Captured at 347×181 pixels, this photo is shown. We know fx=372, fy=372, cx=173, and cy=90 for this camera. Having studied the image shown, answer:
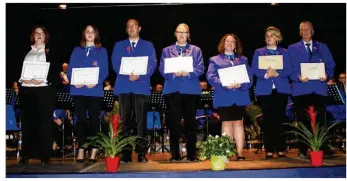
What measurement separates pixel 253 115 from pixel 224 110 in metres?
2.42

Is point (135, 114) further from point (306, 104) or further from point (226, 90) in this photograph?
point (306, 104)

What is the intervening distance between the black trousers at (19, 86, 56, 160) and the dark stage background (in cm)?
A: 464

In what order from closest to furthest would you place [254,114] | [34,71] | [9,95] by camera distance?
[34,71]
[9,95]
[254,114]

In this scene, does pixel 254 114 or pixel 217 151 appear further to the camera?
pixel 254 114

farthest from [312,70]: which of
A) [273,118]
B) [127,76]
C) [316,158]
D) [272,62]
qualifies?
[127,76]

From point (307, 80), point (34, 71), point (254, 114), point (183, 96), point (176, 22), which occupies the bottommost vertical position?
point (254, 114)

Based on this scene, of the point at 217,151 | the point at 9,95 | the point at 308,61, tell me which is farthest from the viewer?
the point at 9,95

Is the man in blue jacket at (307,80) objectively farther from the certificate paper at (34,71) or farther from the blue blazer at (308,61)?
the certificate paper at (34,71)

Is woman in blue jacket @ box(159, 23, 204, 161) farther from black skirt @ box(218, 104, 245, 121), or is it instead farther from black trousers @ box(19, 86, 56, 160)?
black trousers @ box(19, 86, 56, 160)

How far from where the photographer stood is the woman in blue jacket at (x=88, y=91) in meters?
4.34

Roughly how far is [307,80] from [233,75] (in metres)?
0.99

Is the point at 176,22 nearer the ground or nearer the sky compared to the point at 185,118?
nearer the sky

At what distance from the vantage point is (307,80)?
4.62m

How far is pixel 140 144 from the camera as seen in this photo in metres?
4.20
